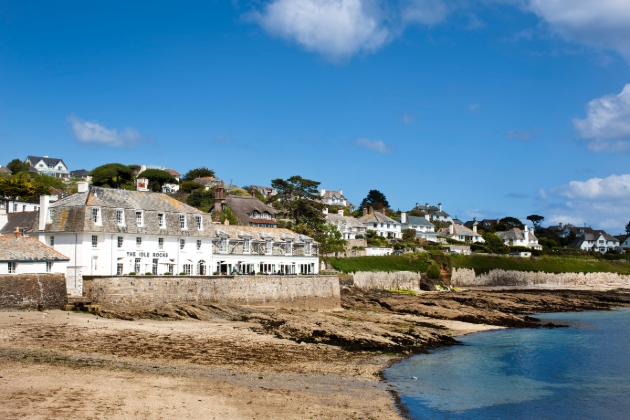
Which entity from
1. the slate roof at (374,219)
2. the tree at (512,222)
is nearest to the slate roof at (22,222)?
the slate roof at (374,219)

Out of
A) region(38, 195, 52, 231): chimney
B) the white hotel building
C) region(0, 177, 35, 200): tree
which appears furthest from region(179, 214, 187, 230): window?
region(0, 177, 35, 200): tree

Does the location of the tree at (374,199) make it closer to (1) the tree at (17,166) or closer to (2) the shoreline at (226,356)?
(1) the tree at (17,166)

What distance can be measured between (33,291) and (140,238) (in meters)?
9.91

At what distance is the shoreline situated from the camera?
65.0ft

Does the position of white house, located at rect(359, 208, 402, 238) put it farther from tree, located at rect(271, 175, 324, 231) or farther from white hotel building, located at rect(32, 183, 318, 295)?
white hotel building, located at rect(32, 183, 318, 295)

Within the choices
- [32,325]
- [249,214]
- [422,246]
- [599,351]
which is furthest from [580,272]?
[32,325]

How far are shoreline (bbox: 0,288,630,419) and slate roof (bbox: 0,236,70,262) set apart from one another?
458cm

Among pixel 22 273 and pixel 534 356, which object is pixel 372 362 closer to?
pixel 534 356

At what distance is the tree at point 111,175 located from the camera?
343 ft

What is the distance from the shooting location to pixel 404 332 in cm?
3781

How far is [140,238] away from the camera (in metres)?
45.6

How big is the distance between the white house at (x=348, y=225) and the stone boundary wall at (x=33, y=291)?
65.1 m

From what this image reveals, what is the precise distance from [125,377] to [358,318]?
986 inches

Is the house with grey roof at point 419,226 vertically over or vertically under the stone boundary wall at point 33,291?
over
